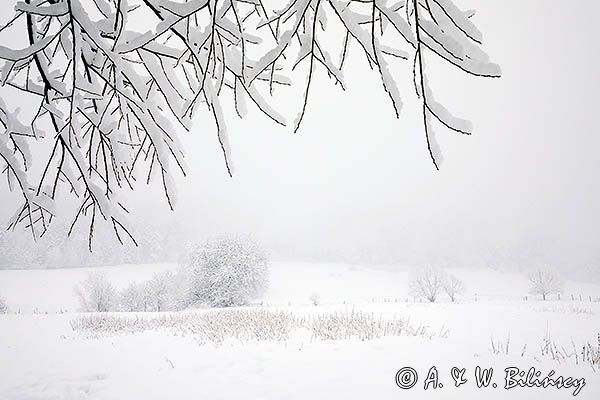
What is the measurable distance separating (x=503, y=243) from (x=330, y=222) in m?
45.7

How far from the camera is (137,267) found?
1994 inches

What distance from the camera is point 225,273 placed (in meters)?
31.2

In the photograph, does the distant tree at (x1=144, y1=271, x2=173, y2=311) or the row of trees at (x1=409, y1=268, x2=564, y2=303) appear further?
the distant tree at (x1=144, y1=271, x2=173, y2=311)

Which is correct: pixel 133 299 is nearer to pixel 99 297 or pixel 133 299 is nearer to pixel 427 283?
pixel 99 297

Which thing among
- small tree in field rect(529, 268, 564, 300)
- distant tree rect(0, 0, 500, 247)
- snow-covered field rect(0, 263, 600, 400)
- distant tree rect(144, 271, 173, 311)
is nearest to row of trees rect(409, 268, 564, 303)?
small tree in field rect(529, 268, 564, 300)

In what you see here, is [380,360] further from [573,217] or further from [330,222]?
[573,217]

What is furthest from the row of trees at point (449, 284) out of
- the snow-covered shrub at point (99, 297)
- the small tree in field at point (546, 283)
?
the snow-covered shrub at point (99, 297)

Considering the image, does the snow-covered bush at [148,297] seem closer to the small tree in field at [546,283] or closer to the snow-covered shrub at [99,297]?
the snow-covered shrub at [99,297]

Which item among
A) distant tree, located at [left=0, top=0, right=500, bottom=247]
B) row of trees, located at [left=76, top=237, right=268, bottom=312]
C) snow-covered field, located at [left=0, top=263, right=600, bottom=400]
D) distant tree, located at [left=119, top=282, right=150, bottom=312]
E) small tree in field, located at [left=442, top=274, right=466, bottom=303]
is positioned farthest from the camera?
distant tree, located at [left=119, top=282, right=150, bottom=312]

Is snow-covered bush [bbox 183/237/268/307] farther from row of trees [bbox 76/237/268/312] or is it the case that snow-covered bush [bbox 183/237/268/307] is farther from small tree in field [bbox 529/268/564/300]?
small tree in field [bbox 529/268/564/300]

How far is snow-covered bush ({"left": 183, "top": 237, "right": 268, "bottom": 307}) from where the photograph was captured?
102ft

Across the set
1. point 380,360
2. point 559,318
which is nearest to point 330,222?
point 559,318

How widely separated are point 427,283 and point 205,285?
2089cm

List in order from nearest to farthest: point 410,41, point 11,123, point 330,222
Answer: point 410,41 → point 11,123 → point 330,222
